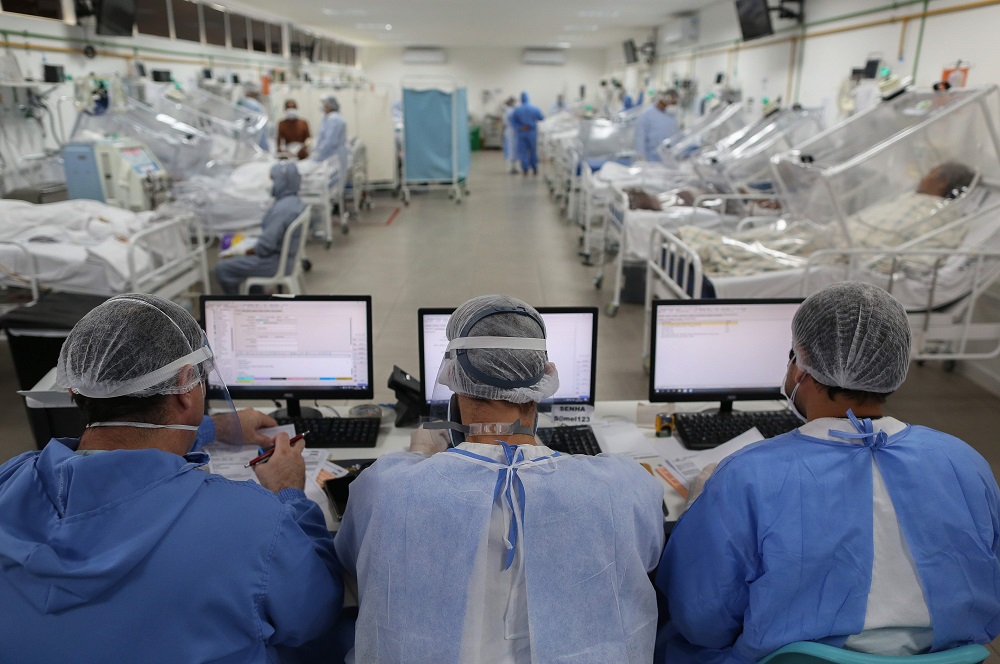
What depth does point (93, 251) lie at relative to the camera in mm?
3750

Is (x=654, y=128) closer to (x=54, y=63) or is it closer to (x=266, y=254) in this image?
(x=266, y=254)

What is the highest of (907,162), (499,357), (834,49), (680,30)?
(680,30)

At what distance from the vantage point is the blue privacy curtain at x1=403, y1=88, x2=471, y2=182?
31.9 ft

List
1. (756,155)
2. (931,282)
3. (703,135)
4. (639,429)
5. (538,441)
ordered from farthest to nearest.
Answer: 1. (703,135)
2. (756,155)
3. (931,282)
4. (639,429)
5. (538,441)

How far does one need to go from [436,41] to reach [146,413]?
19.2 meters

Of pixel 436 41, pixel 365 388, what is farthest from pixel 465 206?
pixel 436 41

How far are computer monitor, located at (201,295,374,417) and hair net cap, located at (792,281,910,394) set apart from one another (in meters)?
1.27

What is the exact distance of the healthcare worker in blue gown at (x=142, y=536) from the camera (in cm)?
104

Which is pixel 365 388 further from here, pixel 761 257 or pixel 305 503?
pixel 761 257

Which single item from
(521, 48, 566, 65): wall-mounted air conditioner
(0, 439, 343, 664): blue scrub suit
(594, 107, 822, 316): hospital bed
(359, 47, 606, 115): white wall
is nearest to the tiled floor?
(594, 107, 822, 316): hospital bed

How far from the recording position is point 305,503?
58.2 inches

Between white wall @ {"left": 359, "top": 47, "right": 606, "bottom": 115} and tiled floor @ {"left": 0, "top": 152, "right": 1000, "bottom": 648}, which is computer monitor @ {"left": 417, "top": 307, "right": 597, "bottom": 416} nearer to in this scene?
tiled floor @ {"left": 0, "top": 152, "right": 1000, "bottom": 648}

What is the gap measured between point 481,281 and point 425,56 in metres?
15.9

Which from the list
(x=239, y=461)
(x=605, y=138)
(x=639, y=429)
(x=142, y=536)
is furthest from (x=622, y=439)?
(x=605, y=138)
